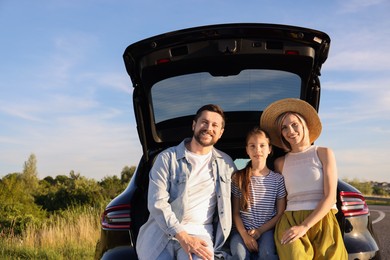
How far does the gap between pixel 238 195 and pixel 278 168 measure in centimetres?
40

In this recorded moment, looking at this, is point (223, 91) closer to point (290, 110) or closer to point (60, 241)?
point (290, 110)

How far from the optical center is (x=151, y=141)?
4.49 metres

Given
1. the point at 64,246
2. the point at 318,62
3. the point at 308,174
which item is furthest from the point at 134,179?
the point at 64,246

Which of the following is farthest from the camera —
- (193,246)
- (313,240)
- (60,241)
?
(60,241)

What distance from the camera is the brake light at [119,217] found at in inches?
149

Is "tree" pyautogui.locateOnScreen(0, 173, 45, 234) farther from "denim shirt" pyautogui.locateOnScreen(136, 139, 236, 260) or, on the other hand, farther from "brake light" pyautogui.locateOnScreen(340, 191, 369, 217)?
"brake light" pyautogui.locateOnScreen(340, 191, 369, 217)

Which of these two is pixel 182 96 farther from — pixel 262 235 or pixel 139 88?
pixel 262 235

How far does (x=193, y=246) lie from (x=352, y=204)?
1.35 m

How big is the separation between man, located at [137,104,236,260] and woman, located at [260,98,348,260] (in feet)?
1.50

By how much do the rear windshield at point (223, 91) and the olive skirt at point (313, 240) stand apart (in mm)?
1233

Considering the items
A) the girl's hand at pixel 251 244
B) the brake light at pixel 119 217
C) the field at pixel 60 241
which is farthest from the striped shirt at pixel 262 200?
the field at pixel 60 241

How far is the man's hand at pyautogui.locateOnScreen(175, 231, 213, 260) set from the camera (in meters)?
3.35

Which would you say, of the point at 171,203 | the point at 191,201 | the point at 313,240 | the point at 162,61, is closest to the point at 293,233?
the point at 313,240

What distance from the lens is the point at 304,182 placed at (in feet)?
11.7
